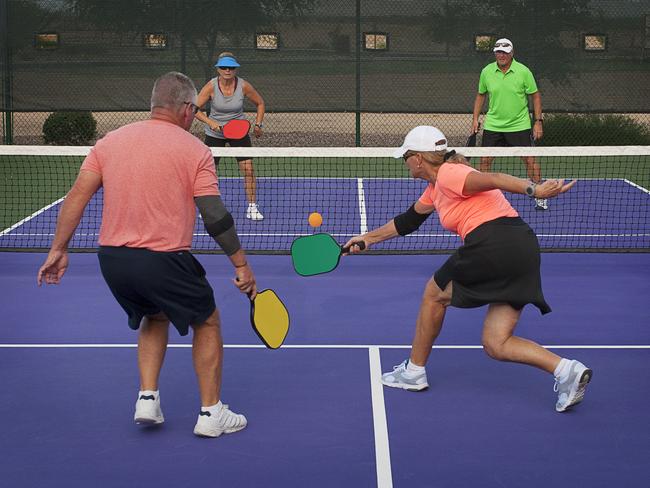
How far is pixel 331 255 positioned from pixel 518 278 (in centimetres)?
106

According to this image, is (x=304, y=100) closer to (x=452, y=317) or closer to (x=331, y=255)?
(x=452, y=317)

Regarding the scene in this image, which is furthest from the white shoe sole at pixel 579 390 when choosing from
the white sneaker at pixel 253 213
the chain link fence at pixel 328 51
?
the chain link fence at pixel 328 51

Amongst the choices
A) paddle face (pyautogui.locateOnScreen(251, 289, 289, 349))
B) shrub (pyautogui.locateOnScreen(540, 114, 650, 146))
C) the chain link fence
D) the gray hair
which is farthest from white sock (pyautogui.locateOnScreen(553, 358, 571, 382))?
shrub (pyautogui.locateOnScreen(540, 114, 650, 146))

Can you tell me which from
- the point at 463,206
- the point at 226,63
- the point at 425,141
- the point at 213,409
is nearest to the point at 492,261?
the point at 463,206

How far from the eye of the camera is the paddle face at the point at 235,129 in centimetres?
1083

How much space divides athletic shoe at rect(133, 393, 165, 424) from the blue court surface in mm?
101

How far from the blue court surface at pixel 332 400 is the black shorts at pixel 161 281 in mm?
654

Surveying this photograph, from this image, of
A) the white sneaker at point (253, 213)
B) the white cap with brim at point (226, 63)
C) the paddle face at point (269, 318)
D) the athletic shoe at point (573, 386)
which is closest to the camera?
the paddle face at point (269, 318)

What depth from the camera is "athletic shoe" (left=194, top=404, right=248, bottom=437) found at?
5.32 metres

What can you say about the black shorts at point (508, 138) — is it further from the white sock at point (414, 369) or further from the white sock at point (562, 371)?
the white sock at point (562, 371)

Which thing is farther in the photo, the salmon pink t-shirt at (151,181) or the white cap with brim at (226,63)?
the white cap with brim at (226,63)

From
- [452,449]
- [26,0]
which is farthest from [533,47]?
[452,449]

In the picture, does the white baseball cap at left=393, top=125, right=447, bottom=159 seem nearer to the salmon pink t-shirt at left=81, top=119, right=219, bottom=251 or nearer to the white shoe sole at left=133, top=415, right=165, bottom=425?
the salmon pink t-shirt at left=81, top=119, right=219, bottom=251

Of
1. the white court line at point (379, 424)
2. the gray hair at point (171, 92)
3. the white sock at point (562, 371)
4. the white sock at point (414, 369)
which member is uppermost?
the gray hair at point (171, 92)
